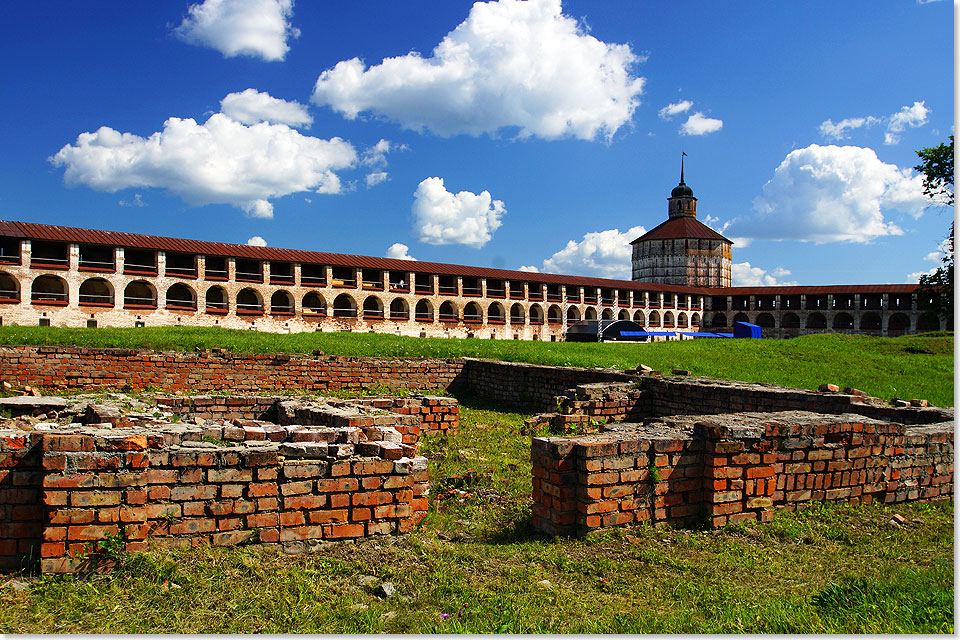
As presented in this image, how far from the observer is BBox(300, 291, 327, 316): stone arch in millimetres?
38750

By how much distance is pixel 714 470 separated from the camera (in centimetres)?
436

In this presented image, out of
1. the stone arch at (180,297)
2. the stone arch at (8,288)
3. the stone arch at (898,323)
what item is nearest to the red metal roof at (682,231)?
the stone arch at (898,323)

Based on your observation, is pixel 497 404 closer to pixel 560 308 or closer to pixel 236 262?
pixel 236 262

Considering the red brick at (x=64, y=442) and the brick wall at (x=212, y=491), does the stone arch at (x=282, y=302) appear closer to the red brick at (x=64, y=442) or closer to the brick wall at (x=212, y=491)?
the brick wall at (x=212, y=491)

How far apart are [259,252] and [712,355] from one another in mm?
26841

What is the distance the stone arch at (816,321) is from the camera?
187ft

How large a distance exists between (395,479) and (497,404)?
30.6ft

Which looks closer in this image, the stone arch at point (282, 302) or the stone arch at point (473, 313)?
the stone arch at point (282, 302)

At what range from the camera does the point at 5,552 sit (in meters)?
3.38

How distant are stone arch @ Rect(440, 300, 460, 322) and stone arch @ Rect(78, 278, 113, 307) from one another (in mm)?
19872

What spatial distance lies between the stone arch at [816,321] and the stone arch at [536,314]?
26699 mm

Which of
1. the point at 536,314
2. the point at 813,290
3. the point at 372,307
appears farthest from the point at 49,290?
the point at 813,290

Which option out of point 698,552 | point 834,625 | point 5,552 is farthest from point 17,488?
point 834,625

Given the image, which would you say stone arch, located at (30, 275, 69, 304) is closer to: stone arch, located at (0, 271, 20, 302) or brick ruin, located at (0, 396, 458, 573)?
stone arch, located at (0, 271, 20, 302)
